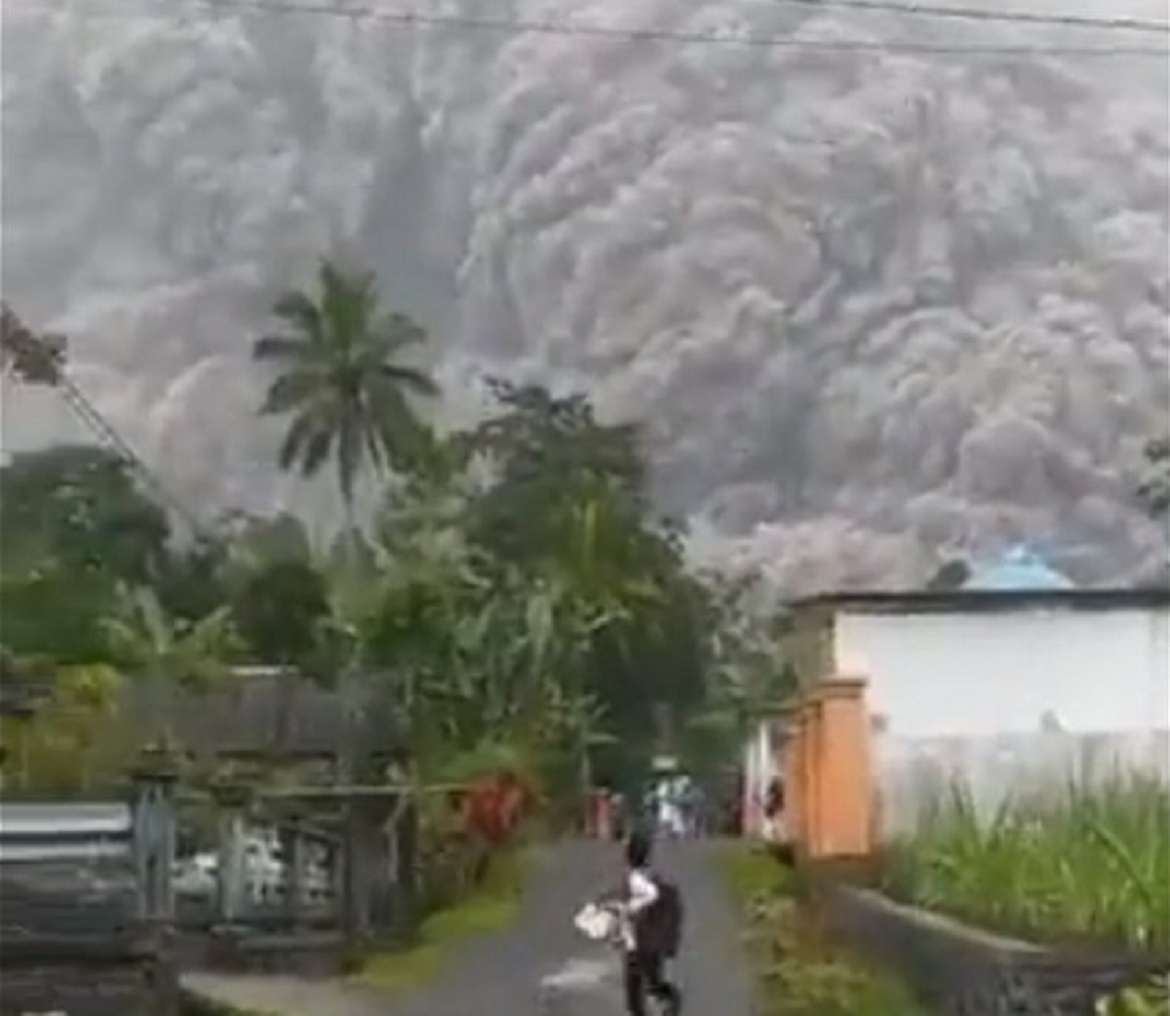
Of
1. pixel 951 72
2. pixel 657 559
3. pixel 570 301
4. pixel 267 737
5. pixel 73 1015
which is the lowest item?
pixel 73 1015

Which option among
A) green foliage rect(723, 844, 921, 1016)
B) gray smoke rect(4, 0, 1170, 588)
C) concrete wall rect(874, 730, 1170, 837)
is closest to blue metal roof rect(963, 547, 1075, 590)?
gray smoke rect(4, 0, 1170, 588)

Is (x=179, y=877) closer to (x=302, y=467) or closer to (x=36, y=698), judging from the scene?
(x=36, y=698)

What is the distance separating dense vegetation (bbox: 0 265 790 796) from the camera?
3486mm

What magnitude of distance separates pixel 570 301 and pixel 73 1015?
1.72 metres

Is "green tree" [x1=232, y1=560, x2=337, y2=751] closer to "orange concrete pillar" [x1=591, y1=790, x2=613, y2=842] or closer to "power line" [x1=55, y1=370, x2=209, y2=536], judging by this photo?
"power line" [x1=55, y1=370, x2=209, y2=536]

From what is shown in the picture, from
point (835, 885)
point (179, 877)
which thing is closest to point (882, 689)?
point (835, 885)

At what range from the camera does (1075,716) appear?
3643 mm

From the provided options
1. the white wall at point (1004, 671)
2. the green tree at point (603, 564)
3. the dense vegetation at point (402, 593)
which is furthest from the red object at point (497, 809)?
the white wall at point (1004, 671)

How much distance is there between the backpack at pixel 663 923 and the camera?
3.43 metres

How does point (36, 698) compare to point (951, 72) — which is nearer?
point (36, 698)

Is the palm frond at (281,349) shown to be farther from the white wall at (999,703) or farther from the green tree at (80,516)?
the white wall at (999,703)

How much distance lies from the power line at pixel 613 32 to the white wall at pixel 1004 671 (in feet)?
4.33

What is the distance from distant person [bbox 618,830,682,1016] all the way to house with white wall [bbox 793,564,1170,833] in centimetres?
37

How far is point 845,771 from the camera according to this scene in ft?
11.8
